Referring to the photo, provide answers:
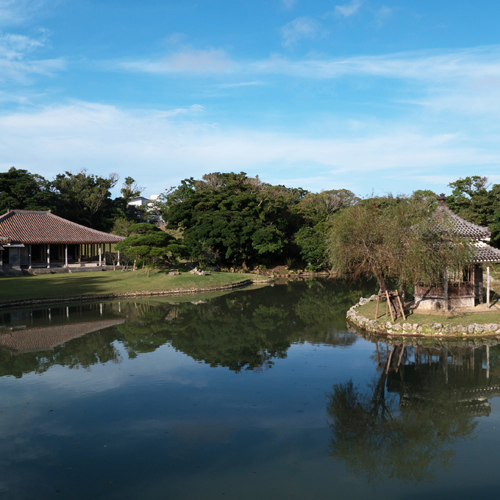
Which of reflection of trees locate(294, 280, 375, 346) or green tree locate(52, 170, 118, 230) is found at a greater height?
green tree locate(52, 170, 118, 230)

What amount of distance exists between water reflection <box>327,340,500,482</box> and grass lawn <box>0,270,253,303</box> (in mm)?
19887

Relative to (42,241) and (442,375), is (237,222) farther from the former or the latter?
(442,375)

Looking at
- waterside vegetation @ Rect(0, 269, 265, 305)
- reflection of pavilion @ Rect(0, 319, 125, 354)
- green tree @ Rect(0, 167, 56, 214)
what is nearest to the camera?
reflection of pavilion @ Rect(0, 319, 125, 354)

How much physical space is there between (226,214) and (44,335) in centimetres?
2532

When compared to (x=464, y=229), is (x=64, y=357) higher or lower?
lower

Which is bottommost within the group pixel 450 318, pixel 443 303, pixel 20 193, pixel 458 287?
pixel 450 318

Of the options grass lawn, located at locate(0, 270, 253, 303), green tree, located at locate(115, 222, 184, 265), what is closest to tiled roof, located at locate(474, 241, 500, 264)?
grass lawn, located at locate(0, 270, 253, 303)

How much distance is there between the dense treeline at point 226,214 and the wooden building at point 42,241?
419 cm

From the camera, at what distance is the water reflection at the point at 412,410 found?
21.9ft

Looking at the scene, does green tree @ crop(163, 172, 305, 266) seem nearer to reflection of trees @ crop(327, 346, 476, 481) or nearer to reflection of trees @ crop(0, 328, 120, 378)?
reflection of trees @ crop(0, 328, 120, 378)

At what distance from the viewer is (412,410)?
858 centimetres

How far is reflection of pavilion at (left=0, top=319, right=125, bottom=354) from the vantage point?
14.2 m

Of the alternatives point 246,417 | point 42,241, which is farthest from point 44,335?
point 42,241

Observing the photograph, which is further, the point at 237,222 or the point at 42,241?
the point at 237,222
